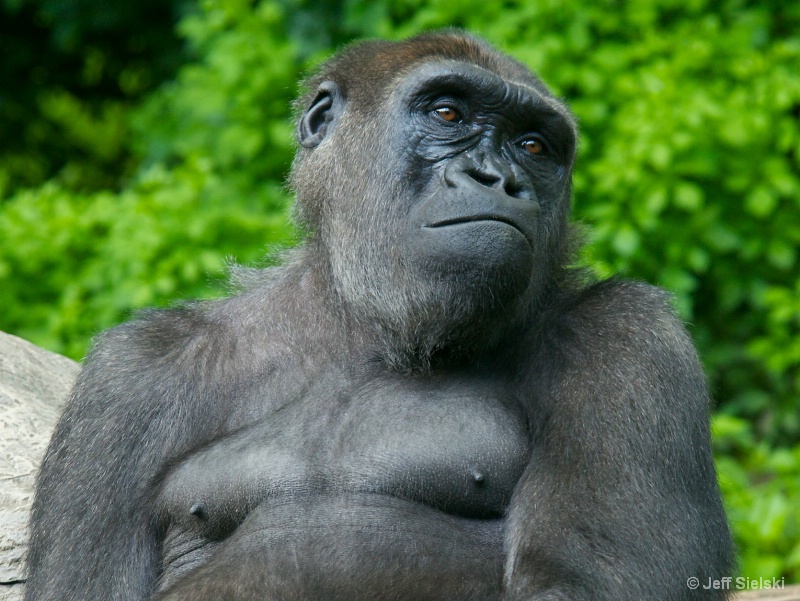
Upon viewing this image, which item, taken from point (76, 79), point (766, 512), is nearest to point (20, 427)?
point (766, 512)

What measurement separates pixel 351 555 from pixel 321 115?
1658 mm

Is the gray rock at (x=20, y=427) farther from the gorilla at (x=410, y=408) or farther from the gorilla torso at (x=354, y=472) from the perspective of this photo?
the gorilla torso at (x=354, y=472)

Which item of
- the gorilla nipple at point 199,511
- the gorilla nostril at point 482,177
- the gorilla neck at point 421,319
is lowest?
the gorilla nipple at point 199,511

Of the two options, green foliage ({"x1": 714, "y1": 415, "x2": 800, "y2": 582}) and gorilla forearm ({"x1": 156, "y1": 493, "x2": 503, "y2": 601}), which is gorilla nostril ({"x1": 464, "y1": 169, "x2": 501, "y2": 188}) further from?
green foliage ({"x1": 714, "y1": 415, "x2": 800, "y2": 582})

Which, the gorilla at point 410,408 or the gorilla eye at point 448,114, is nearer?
the gorilla at point 410,408

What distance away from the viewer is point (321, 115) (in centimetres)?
400

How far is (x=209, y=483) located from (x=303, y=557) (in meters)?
0.44

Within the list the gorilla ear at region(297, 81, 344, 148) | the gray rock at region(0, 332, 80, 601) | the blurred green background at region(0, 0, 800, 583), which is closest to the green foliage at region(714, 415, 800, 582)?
the blurred green background at region(0, 0, 800, 583)

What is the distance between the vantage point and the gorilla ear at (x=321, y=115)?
13.0 ft

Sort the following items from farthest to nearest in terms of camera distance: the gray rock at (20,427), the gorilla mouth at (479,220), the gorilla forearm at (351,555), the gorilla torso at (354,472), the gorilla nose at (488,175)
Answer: the gray rock at (20,427) < the gorilla nose at (488,175) < the gorilla mouth at (479,220) < the gorilla torso at (354,472) < the gorilla forearm at (351,555)

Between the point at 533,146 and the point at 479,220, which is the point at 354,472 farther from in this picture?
the point at 533,146

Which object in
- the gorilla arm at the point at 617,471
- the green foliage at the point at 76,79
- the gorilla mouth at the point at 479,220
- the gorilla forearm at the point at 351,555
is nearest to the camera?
the gorilla arm at the point at 617,471

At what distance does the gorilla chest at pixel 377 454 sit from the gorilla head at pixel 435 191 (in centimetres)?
19

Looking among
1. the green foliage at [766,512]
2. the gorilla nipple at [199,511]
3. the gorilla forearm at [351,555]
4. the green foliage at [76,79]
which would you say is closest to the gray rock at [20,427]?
the gorilla nipple at [199,511]
